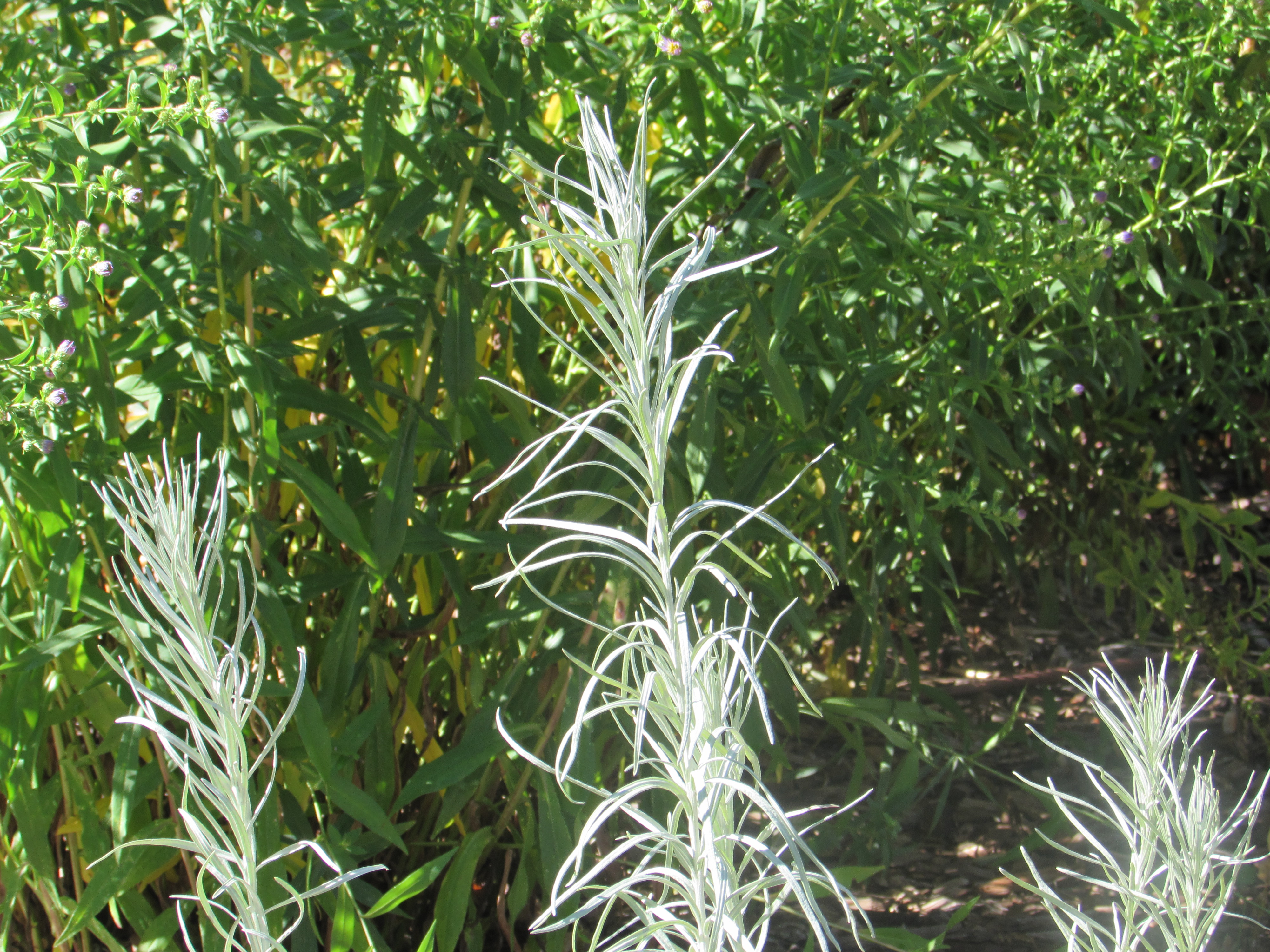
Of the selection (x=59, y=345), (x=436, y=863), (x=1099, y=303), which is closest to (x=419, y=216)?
(x=59, y=345)

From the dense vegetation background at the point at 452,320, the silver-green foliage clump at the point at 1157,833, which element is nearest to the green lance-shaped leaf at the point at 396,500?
the dense vegetation background at the point at 452,320

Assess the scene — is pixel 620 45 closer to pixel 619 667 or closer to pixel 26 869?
pixel 619 667

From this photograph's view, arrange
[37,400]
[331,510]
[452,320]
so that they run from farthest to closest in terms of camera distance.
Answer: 1. [452,320]
2. [331,510]
3. [37,400]

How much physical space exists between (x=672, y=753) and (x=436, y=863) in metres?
0.61

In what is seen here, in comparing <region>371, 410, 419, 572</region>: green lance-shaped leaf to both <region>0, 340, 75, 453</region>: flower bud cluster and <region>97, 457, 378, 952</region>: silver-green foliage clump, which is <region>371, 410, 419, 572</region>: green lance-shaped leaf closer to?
<region>0, 340, 75, 453</region>: flower bud cluster

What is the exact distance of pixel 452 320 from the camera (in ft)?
4.52

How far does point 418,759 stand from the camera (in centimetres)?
174

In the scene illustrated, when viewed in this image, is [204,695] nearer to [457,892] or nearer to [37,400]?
[37,400]

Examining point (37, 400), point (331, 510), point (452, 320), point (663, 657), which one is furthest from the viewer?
point (452, 320)

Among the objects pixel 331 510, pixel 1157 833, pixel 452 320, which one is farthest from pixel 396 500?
pixel 1157 833

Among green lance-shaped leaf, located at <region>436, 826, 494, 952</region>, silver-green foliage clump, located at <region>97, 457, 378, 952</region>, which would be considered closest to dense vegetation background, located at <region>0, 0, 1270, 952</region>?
green lance-shaped leaf, located at <region>436, 826, 494, 952</region>

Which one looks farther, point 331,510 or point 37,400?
point 331,510

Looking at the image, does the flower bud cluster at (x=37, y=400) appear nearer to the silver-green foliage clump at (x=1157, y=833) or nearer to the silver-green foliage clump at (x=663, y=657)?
the silver-green foliage clump at (x=663, y=657)

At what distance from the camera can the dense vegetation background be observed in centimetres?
122
